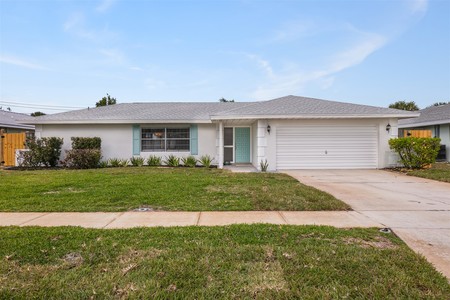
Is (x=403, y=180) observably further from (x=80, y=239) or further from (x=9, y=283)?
(x=9, y=283)

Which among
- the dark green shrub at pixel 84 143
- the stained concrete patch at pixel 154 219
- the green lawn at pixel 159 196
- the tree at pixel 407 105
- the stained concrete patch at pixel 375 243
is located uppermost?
the tree at pixel 407 105

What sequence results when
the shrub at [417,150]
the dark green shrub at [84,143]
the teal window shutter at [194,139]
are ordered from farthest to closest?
the teal window shutter at [194,139]
the dark green shrub at [84,143]
the shrub at [417,150]

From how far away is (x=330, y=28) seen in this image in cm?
1436

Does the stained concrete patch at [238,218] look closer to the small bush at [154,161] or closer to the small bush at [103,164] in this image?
the small bush at [154,161]

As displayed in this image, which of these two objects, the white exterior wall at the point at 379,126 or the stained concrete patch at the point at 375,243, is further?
the white exterior wall at the point at 379,126

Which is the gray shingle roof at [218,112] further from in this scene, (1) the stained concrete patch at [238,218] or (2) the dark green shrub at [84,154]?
(1) the stained concrete patch at [238,218]

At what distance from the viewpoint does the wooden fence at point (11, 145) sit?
14734 millimetres

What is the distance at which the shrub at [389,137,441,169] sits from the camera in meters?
11.5

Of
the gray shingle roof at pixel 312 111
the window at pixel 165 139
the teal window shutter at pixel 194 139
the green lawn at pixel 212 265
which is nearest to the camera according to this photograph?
the green lawn at pixel 212 265

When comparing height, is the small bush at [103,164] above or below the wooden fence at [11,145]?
below

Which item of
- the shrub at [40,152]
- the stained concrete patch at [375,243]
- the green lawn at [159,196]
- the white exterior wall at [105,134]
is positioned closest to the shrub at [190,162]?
the white exterior wall at [105,134]

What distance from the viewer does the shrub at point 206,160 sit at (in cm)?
1359

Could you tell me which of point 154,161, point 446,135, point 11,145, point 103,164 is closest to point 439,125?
point 446,135

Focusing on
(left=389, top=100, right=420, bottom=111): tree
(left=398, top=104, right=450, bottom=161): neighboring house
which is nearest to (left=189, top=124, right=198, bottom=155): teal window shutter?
(left=398, top=104, right=450, bottom=161): neighboring house
